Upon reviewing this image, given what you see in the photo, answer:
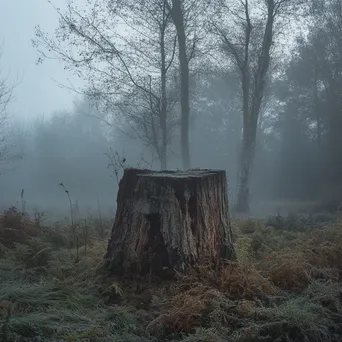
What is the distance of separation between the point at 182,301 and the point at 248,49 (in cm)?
2046

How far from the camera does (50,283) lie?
5.62m

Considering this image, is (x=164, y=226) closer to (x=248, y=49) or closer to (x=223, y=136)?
(x=248, y=49)

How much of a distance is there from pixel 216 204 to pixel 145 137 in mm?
18369

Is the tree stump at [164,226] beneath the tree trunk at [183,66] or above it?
beneath

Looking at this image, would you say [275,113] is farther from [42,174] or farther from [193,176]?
[193,176]

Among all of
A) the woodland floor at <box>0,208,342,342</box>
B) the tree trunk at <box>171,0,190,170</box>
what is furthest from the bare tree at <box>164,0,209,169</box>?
the woodland floor at <box>0,208,342,342</box>

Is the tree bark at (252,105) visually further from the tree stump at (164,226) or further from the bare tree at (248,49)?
the tree stump at (164,226)

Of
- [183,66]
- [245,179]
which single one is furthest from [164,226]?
[245,179]

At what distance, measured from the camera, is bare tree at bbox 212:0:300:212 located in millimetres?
23141

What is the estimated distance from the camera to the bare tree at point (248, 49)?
23.1 m

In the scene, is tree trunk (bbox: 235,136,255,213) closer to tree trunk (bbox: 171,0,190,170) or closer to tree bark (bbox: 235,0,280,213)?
tree bark (bbox: 235,0,280,213)

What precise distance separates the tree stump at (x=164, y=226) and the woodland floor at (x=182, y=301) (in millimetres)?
269

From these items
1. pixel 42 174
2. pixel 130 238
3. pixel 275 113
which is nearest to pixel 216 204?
pixel 130 238

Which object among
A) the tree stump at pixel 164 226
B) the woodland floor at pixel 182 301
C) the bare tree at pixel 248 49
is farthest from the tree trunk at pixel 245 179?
the tree stump at pixel 164 226
